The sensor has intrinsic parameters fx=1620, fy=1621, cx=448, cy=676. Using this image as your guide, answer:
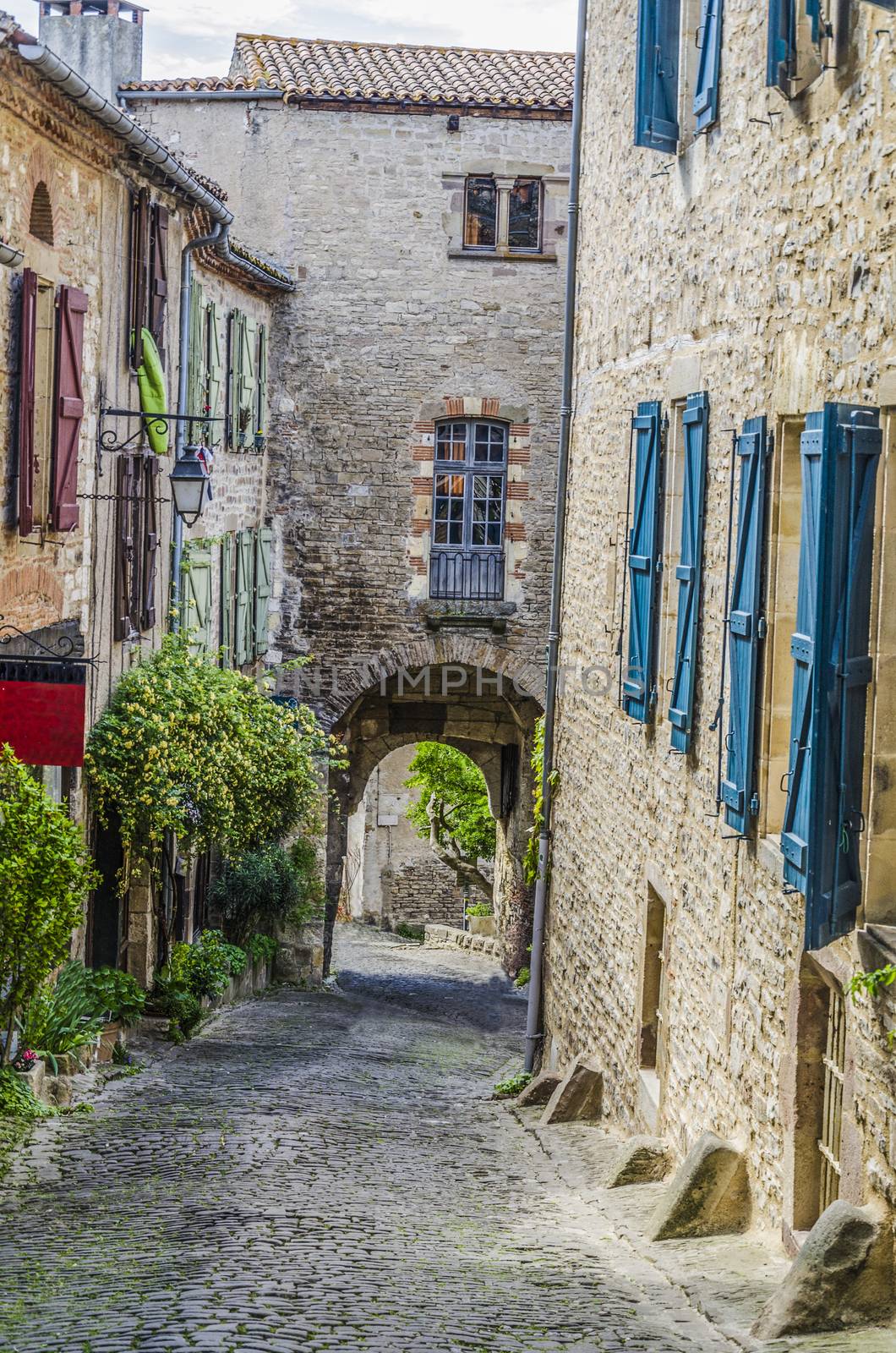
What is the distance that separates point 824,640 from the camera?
5.44 metres

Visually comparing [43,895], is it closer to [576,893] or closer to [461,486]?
[576,893]

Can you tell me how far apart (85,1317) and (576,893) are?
23.1 feet

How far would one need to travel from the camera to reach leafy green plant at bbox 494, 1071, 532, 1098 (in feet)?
42.0

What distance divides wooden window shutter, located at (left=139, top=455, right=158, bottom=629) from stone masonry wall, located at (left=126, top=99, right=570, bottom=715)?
582 centimetres

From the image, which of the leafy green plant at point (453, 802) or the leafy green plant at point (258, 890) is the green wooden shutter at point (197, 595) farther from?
the leafy green plant at point (453, 802)

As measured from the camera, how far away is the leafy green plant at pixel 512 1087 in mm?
12789

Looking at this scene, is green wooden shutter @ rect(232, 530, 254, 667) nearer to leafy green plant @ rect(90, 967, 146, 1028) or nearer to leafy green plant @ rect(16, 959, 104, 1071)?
leafy green plant @ rect(90, 967, 146, 1028)

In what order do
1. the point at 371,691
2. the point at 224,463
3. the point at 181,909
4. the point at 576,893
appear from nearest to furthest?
the point at 576,893 → the point at 181,909 → the point at 224,463 → the point at 371,691

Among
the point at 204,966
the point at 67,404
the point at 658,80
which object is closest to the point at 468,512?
the point at 204,966

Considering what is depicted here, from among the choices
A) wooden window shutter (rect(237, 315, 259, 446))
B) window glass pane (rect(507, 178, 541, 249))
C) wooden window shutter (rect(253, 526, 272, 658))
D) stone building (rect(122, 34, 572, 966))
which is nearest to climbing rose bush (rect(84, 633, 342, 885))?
wooden window shutter (rect(253, 526, 272, 658))

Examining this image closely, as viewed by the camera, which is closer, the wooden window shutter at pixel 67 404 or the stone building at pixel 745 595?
the stone building at pixel 745 595

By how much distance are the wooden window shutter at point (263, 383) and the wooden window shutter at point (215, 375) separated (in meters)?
1.96

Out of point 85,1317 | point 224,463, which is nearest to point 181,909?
point 224,463

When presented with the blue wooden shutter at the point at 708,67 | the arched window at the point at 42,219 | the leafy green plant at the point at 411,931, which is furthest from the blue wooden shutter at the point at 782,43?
the leafy green plant at the point at 411,931
